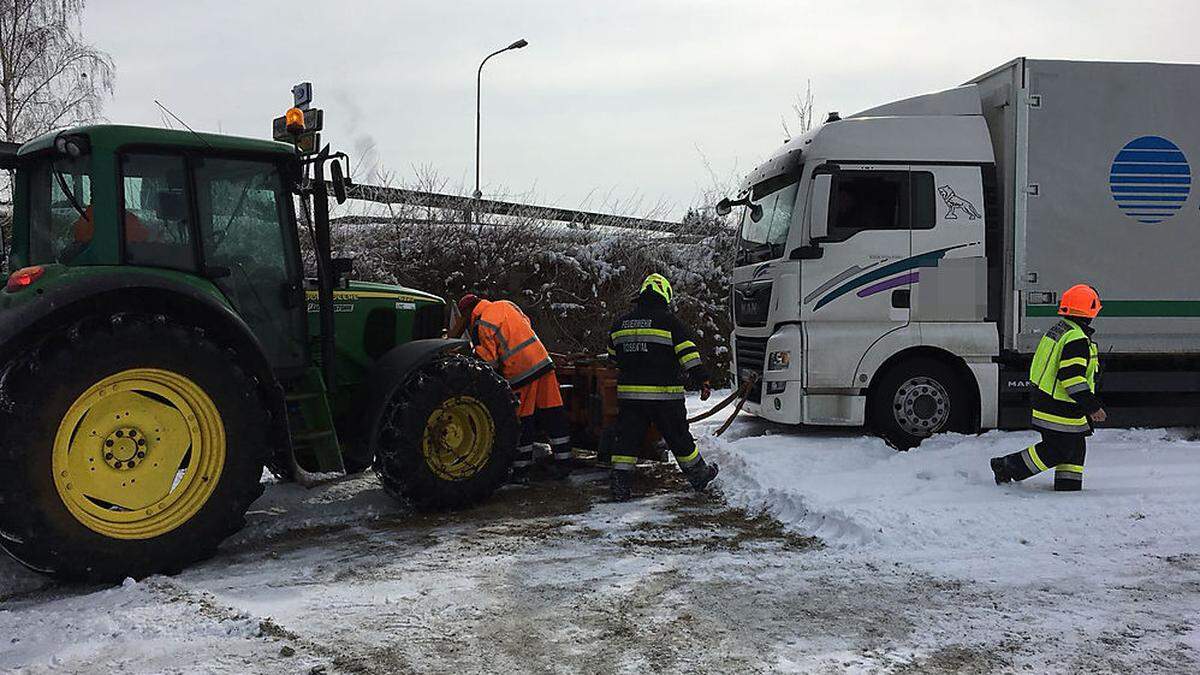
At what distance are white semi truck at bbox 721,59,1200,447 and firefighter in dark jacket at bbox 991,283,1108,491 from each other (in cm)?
146

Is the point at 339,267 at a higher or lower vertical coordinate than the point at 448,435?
higher

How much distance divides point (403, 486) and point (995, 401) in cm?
529

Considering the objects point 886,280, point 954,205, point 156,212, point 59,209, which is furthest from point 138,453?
point 954,205

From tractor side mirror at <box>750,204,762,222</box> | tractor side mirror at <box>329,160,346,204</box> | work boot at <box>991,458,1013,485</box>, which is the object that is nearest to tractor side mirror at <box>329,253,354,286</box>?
tractor side mirror at <box>329,160,346,204</box>

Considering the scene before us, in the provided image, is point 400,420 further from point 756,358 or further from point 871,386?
point 871,386

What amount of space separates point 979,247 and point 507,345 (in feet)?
14.0

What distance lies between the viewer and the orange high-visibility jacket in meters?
7.45

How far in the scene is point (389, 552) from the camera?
5.38m

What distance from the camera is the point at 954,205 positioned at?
26.8ft

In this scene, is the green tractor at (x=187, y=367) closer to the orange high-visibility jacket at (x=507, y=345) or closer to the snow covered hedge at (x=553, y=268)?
the orange high-visibility jacket at (x=507, y=345)

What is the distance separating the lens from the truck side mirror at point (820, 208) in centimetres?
804

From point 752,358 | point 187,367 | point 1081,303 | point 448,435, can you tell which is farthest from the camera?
point 752,358

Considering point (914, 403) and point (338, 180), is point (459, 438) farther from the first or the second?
point (914, 403)

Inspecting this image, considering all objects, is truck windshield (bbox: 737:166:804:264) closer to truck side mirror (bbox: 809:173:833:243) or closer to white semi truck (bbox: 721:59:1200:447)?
white semi truck (bbox: 721:59:1200:447)
